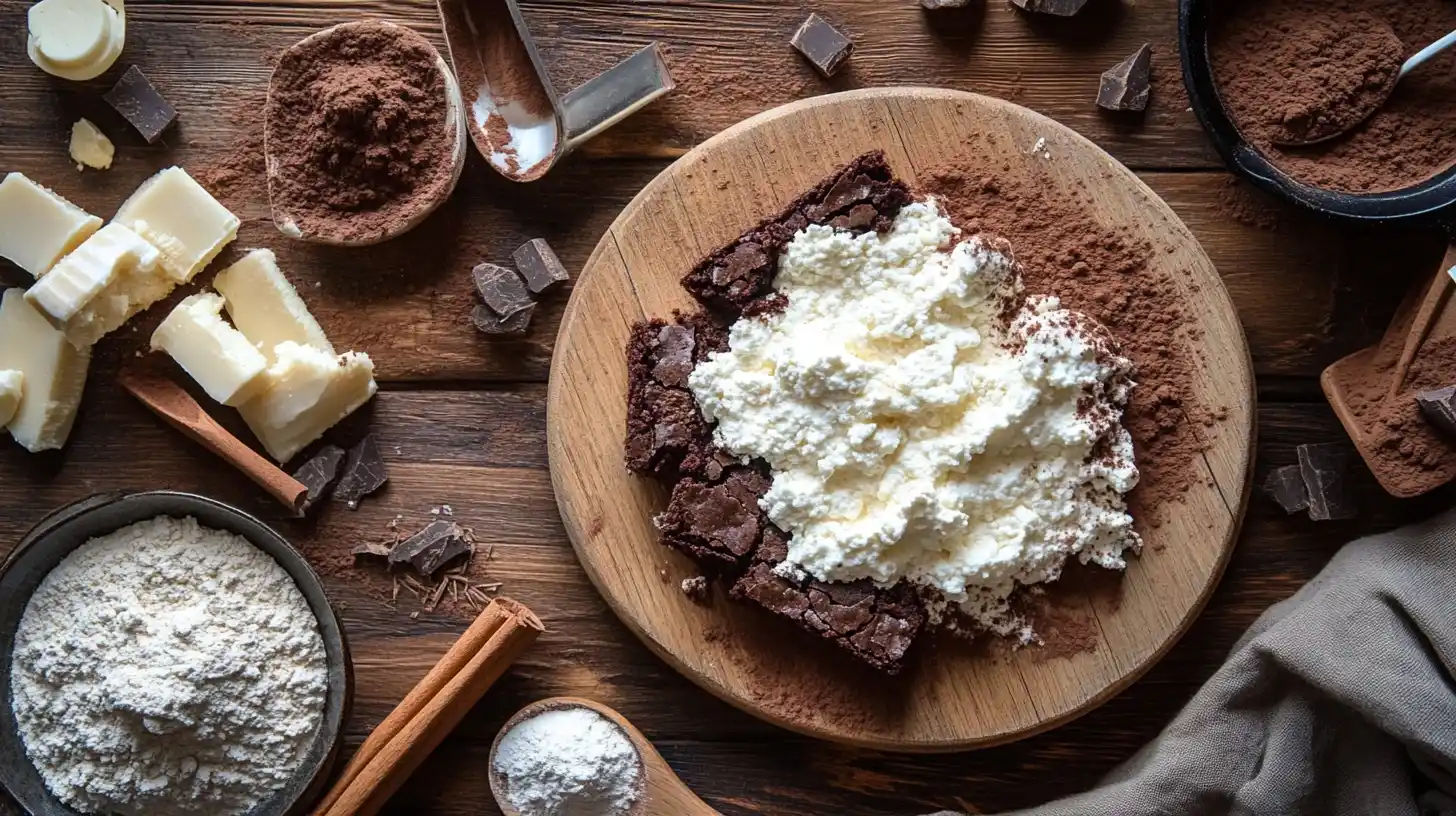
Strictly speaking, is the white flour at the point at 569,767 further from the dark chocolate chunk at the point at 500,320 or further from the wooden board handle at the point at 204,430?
the dark chocolate chunk at the point at 500,320

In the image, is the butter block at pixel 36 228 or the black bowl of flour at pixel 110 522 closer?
the black bowl of flour at pixel 110 522

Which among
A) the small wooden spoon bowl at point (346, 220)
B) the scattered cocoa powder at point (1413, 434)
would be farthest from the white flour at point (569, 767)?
the scattered cocoa powder at point (1413, 434)

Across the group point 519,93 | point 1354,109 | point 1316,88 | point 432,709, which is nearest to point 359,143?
point 519,93

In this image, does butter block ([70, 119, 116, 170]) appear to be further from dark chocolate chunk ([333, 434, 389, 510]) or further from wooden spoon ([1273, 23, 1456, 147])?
wooden spoon ([1273, 23, 1456, 147])

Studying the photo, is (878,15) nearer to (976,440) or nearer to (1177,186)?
(1177,186)

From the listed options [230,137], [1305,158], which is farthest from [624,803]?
[1305,158]

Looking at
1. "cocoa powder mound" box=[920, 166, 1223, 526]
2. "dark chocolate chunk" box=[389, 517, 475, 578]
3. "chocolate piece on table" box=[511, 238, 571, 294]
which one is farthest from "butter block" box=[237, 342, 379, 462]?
"cocoa powder mound" box=[920, 166, 1223, 526]
